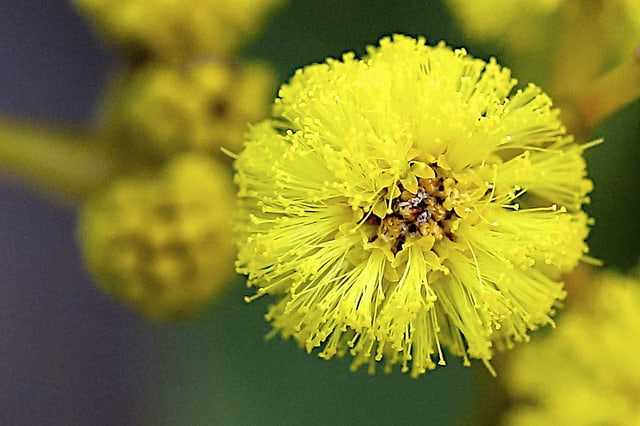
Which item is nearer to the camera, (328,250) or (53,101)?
(328,250)

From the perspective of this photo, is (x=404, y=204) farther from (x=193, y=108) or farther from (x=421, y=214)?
(x=193, y=108)

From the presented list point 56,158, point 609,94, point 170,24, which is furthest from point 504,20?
point 56,158

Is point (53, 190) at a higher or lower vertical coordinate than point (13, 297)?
lower

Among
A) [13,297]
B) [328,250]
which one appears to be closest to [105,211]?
[328,250]

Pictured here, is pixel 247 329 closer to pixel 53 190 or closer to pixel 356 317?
pixel 53 190

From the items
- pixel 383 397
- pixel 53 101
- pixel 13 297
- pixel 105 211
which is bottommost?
pixel 383 397

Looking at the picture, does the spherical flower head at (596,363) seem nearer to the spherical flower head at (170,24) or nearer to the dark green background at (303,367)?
the dark green background at (303,367)
